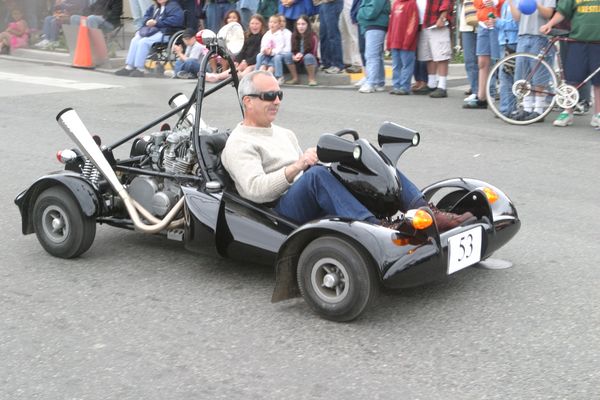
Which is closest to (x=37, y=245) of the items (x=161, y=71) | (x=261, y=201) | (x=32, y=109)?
(x=261, y=201)

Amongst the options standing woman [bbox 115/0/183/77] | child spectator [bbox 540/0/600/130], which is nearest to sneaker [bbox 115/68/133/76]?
standing woman [bbox 115/0/183/77]

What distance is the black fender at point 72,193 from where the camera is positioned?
16.4 feet

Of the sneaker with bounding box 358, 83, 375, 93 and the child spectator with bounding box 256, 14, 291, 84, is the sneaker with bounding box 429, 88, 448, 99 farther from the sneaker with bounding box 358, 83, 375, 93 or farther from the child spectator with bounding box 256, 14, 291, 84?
the child spectator with bounding box 256, 14, 291, 84

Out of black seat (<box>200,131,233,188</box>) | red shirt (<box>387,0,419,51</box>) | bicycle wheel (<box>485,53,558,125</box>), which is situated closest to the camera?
black seat (<box>200,131,233,188</box>)

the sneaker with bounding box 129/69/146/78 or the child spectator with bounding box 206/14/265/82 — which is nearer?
the child spectator with bounding box 206/14/265/82

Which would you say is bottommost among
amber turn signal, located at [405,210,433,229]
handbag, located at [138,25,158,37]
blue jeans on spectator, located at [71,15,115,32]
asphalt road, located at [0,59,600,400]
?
asphalt road, located at [0,59,600,400]

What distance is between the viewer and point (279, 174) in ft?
14.7

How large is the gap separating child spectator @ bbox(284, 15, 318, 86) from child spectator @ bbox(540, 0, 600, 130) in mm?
4288

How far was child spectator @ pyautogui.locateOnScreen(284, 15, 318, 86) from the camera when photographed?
42.4 feet

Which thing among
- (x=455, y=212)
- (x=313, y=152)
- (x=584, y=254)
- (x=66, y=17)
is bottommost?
(x=584, y=254)

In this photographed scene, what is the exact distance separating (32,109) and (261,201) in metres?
7.32

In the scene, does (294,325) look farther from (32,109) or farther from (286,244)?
(32,109)

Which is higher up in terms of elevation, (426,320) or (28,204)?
(28,204)

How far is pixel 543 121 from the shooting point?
9.79 m
